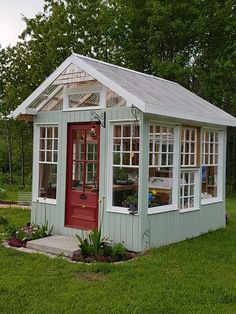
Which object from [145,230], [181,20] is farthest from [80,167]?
[181,20]

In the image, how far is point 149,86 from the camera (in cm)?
876

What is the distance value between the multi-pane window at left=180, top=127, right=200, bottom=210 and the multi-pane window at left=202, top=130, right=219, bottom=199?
16.0 inches

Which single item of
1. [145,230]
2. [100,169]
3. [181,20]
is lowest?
[145,230]

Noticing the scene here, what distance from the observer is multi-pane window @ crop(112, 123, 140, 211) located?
7.44 metres

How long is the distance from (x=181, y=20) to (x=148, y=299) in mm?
17489

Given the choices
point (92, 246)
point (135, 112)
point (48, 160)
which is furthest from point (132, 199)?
point (48, 160)

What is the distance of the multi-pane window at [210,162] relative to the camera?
9258 millimetres

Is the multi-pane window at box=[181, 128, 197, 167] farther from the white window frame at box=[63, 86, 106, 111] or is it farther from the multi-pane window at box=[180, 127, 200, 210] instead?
the white window frame at box=[63, 86, 106, 111]

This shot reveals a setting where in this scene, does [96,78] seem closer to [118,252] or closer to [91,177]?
[91,177]

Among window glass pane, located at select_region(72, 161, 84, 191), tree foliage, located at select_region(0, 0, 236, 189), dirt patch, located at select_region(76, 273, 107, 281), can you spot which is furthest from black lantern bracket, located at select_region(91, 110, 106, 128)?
tree foliage, located at select_region(0, 0, 236, 189)

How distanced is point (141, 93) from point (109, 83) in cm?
62

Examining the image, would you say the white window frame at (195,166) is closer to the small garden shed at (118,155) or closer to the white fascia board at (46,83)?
the small garden shed at (118,155)

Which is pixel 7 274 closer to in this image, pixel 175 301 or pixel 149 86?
pixel 175 301

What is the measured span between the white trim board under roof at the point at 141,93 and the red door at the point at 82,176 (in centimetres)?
98
